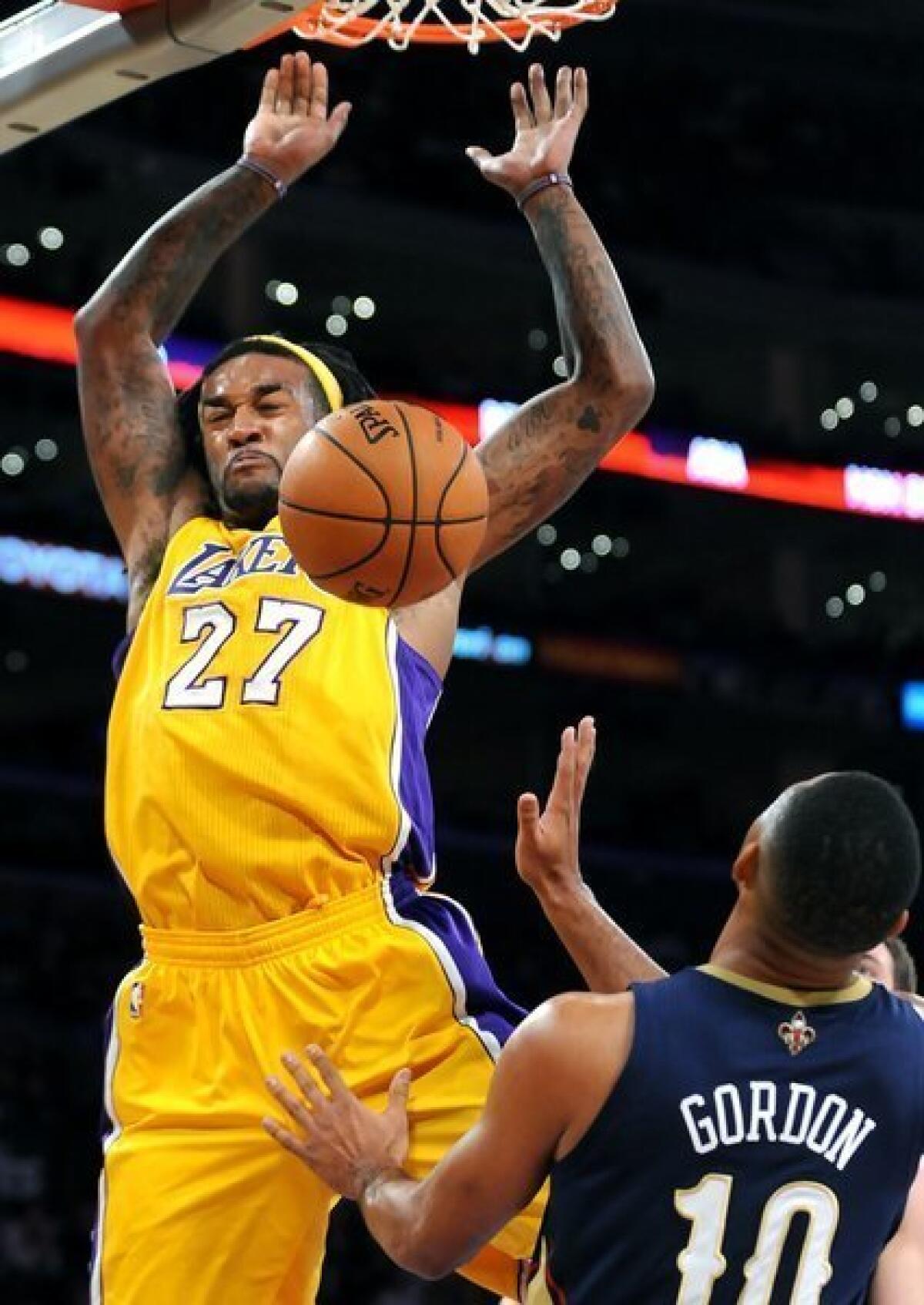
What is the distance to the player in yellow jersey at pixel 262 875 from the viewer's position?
3.72m

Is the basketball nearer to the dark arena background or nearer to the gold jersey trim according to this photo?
the gold jersey trim

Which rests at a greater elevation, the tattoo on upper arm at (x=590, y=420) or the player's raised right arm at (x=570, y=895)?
the tattoo on upper arm at (x=590, y=420)

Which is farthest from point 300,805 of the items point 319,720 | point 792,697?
point 792,697

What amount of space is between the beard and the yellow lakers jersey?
0.42 feet

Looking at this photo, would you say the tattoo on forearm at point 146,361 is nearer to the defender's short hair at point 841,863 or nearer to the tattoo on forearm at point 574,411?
the tattoo on forearm at point 574,411

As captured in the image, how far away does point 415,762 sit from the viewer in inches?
157

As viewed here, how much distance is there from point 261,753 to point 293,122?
4.70 ft

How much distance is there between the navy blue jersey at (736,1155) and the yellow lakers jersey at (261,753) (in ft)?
3.51

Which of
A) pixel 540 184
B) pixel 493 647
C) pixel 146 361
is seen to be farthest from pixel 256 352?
pixel 493 647

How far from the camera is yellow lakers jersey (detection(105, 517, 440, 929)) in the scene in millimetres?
3803

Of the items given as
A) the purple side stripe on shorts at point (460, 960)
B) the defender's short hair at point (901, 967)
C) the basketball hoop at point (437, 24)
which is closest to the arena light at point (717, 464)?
the basketball hoop at point (437, 24)

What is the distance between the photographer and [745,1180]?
9.09 ft

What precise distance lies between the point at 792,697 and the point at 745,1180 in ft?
54.2

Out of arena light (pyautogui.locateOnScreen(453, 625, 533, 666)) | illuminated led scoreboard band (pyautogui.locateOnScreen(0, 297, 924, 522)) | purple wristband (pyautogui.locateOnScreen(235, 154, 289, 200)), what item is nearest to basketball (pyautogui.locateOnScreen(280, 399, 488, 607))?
purple wristband (pyautogui.locateOnScreen(235, 154, 289, 200))
